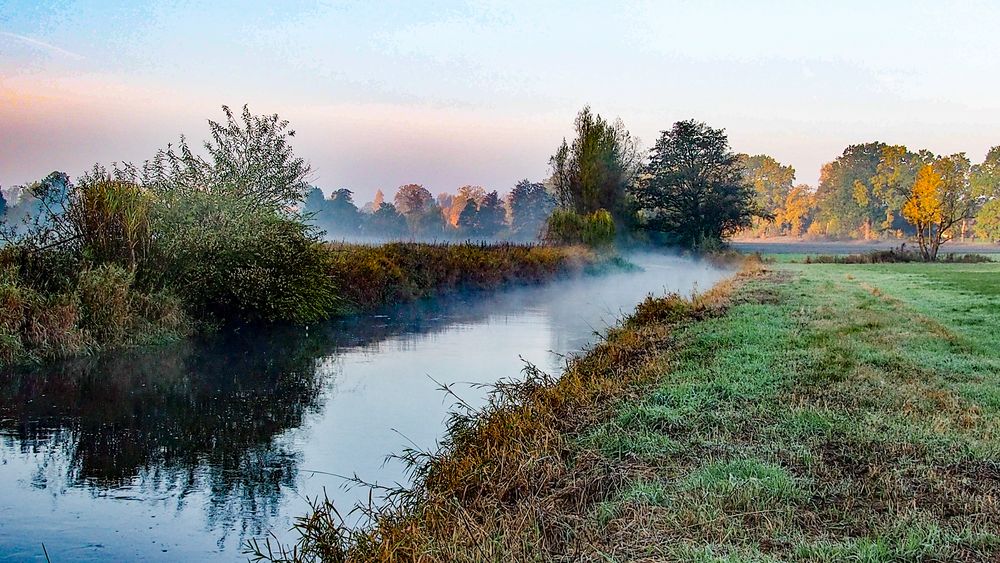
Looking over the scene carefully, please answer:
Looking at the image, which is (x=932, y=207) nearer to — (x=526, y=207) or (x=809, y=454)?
(x=809, y=454)

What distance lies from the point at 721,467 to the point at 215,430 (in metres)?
5.17

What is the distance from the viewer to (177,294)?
14961mm

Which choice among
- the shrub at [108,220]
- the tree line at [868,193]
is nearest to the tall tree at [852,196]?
the tree line at [868,193]

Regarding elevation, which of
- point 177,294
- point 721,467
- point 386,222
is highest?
point 386,222

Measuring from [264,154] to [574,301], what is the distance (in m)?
8.96

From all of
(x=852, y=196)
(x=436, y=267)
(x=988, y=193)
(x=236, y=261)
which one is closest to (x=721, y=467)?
(x=236, y=261)

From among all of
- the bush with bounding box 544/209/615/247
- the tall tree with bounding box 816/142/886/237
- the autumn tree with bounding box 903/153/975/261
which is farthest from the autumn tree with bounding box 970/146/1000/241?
the bush with bounding box 544/209/615/247

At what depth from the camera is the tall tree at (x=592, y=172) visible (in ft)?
137

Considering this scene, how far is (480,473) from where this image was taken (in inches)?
197

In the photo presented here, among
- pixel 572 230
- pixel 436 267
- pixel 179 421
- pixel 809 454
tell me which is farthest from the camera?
pixel 572 230

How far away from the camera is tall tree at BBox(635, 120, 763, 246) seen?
43.8 m

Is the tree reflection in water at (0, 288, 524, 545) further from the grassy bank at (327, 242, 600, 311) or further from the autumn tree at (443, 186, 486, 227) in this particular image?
the autumn tree at (443, 186, 486, 227)

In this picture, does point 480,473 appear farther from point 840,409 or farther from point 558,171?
point 558,171

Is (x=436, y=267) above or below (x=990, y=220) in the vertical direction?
below
